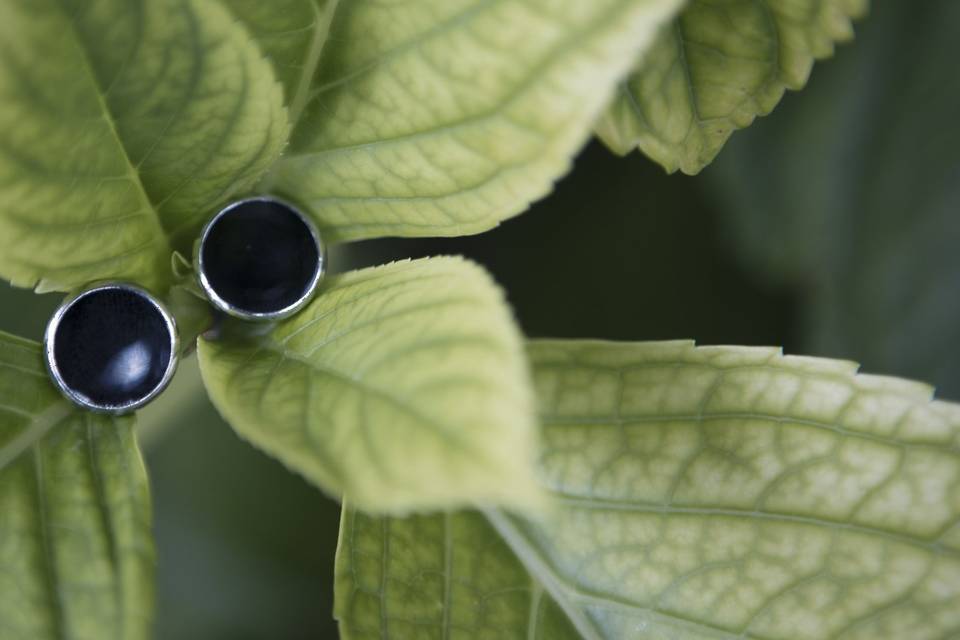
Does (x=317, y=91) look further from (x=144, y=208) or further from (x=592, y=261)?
(x=592, y=261)

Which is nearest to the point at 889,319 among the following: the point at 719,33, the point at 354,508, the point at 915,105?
the point at 915,105

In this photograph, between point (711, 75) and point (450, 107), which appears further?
point (711, 75)

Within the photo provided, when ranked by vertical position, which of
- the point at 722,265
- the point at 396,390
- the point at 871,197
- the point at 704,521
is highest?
the point at 396,390

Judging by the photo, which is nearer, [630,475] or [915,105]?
[630,475]

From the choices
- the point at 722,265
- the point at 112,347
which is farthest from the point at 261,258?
the point at 722,265

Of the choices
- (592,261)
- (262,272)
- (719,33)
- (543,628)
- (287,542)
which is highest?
(719,33)

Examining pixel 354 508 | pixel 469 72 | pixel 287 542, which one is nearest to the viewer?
pixel 469 72

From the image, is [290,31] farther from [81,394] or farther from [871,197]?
[871,197]

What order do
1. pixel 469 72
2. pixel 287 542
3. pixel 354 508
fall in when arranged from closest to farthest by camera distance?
pixel 469 72 → pixel 354 508 → pixel 287 542
